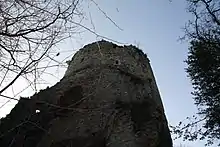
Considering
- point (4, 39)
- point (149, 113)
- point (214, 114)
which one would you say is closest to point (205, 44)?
point (214, 114)

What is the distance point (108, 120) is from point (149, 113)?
1.50 metres

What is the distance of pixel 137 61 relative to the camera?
12414 mm

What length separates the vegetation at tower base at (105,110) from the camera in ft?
31.3

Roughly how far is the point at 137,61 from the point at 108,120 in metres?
3.42

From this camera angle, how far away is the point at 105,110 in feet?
33.0

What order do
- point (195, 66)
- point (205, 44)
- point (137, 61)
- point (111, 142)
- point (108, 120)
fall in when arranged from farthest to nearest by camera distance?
1. point (137, 61)
2. point (195, 66)
3. point (205, 44)
4. point (108, 120)
5. point (111, 142)

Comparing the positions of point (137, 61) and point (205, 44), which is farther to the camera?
point (137, 61)

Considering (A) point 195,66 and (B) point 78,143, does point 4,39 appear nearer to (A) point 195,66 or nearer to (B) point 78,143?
(B) point 78,143

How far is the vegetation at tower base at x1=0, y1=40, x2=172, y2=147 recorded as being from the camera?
9.54 meters

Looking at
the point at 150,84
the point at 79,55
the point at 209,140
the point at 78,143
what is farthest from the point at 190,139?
the point at 79,55

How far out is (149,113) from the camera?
1045 cm

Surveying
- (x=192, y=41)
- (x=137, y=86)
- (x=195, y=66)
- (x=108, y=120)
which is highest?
(x=192, y=41)

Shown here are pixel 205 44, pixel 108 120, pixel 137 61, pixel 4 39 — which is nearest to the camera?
pixel 4 39

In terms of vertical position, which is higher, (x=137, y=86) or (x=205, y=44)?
(x=205, y=44)
